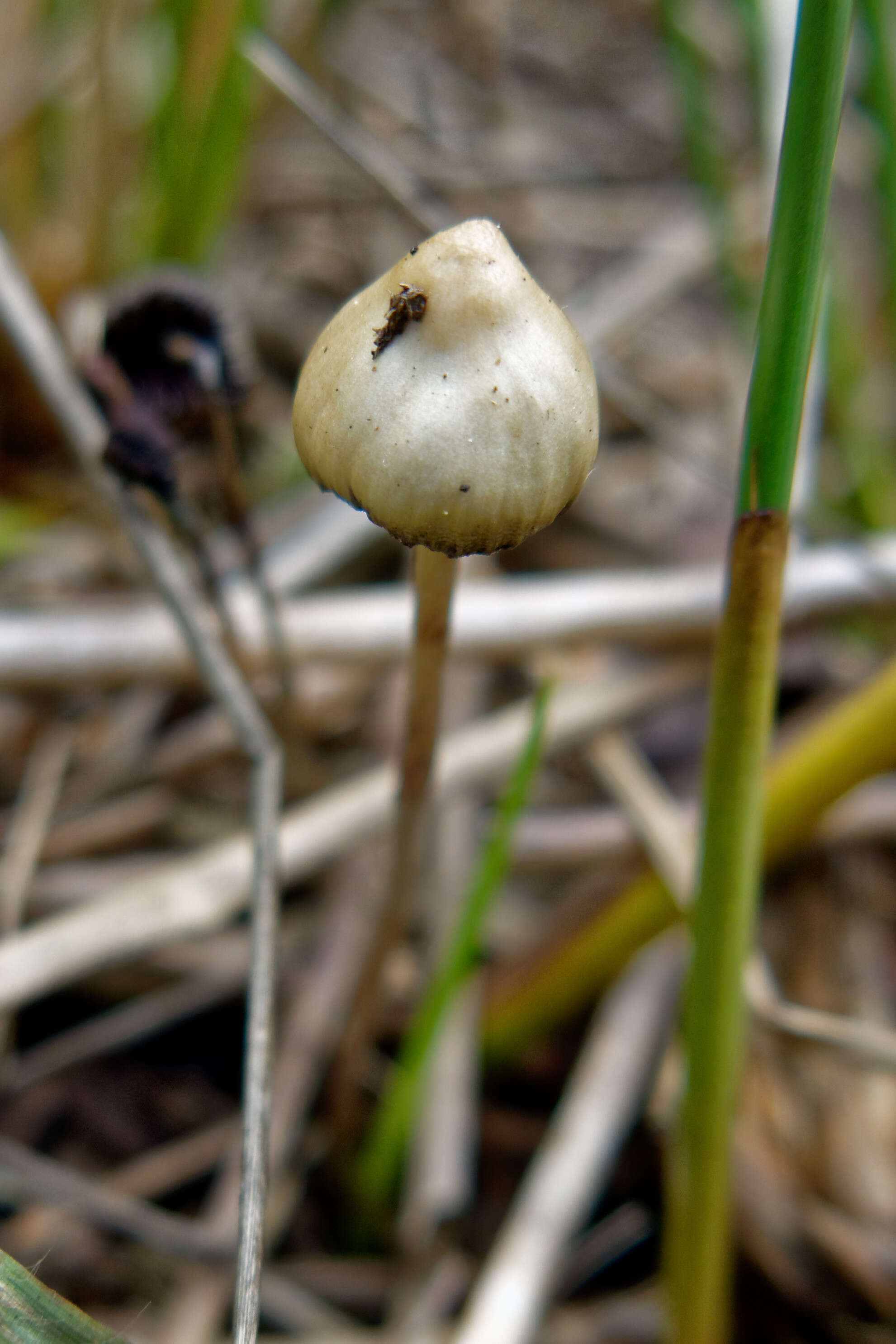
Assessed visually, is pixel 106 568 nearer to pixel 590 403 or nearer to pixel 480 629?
pixel 480 629

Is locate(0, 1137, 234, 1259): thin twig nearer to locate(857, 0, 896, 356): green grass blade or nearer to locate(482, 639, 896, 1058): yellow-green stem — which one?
locate(482, 639, 896, 1058): yellow-green stem

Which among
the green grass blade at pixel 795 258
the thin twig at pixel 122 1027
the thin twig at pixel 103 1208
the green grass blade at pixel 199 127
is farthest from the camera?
the green grass blade at pixel 199 127

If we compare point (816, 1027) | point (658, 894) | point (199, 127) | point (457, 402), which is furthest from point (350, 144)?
point (816, 1027)

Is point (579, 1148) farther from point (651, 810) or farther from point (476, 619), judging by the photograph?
point (476, 619)

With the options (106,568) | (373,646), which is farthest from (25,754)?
(373,646)

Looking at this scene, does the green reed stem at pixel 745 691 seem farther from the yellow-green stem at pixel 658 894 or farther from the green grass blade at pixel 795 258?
the yellow-green stem at pixel 658 894

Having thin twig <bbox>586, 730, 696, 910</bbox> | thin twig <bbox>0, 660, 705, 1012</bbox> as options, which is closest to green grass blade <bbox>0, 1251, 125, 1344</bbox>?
thin twig <bbox>0, 660, 705, 1012</bbox>

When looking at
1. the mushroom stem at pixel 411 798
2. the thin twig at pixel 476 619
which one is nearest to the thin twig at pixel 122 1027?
the mushroom stem at pixel 411 798
